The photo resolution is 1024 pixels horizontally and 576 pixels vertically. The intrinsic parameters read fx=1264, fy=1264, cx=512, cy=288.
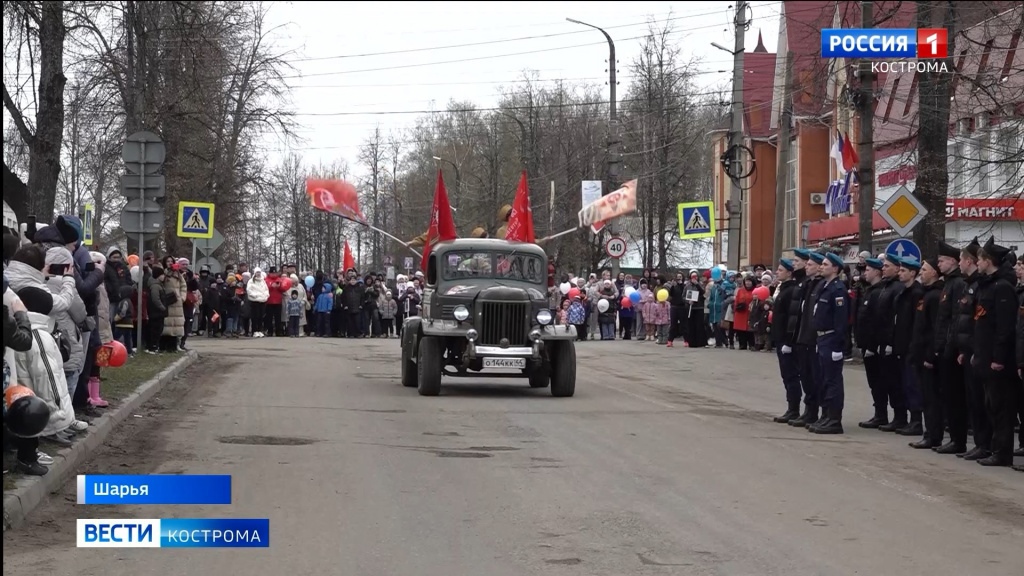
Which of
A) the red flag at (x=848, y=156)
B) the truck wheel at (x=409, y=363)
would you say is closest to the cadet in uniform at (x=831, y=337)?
the truck wheel at (x=409, y=363)

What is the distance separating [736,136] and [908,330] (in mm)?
19243

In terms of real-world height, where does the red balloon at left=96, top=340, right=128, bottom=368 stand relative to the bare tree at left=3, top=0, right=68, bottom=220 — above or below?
below

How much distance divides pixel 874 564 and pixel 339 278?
32545mm

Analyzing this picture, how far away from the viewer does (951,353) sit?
12688 millimetres

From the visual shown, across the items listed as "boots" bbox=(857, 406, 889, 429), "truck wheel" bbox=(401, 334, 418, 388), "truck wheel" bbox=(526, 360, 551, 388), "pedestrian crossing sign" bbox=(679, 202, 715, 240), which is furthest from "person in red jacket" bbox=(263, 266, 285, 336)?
"boots" bbox=(857, 406, 889, 429)

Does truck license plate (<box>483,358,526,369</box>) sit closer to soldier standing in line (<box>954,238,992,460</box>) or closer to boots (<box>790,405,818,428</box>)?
boots (<box>790,405,818,428</box>)

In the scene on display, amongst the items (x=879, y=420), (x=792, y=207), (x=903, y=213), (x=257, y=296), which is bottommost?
(x=879, y=420)

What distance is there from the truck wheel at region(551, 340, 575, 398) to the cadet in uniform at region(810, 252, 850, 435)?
4.29m

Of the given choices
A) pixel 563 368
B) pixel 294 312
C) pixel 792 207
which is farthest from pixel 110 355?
pixel 792 207

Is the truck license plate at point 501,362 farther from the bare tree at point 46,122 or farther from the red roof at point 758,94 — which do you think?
the red roof at point 758,94

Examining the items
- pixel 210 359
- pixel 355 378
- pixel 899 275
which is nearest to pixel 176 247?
pixel 210 359

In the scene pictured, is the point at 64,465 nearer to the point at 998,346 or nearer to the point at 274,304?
the point at 998,346

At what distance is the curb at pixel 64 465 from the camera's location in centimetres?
806

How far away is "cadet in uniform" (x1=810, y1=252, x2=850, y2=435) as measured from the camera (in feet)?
46.6
